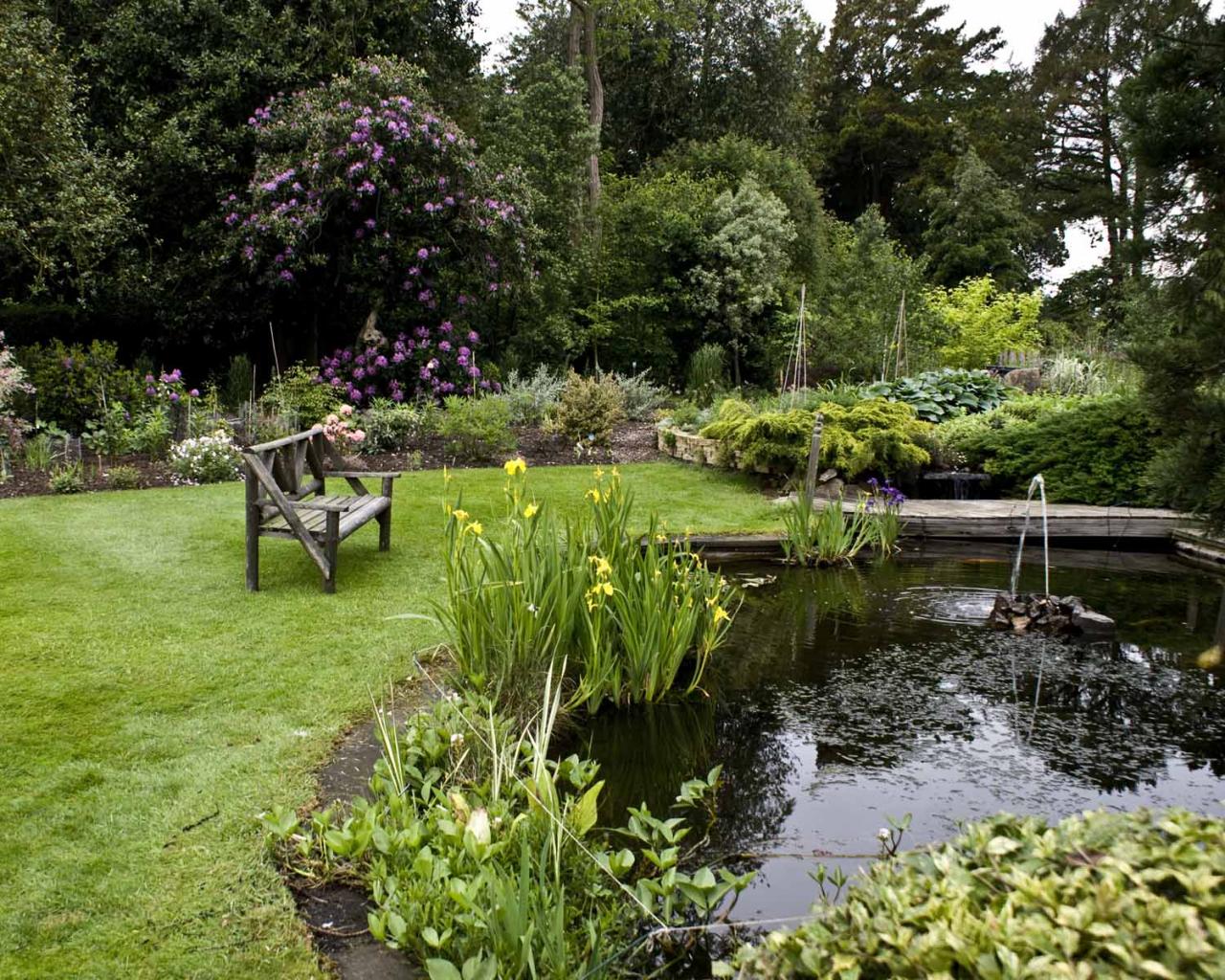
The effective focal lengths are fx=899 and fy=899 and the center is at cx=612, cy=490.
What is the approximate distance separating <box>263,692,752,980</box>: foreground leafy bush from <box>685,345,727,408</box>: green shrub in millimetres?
10692

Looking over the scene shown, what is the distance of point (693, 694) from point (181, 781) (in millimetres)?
2136

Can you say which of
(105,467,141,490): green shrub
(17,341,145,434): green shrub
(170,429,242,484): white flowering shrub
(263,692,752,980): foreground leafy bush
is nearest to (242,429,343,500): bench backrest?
(170,429,242,484): white flowering shrub

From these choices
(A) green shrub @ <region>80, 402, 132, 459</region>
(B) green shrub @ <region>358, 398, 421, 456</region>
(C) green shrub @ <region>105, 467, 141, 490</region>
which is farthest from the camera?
(B) green shrub @ <region>358, 398, 421, 456</region>

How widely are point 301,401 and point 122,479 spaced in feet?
7.84

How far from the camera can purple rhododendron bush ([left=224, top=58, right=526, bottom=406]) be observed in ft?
38.9

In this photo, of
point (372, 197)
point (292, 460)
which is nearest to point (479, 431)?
point (292, 460)

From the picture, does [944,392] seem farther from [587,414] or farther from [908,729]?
[908,729]

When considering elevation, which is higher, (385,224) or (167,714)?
(385,224)

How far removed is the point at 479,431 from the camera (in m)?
9.62

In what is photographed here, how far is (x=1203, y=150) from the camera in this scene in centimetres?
434

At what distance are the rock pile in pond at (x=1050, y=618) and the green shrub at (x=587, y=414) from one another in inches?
230

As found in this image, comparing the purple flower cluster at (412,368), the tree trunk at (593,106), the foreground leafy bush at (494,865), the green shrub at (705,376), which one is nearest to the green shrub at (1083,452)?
the green shrub at (705,376)

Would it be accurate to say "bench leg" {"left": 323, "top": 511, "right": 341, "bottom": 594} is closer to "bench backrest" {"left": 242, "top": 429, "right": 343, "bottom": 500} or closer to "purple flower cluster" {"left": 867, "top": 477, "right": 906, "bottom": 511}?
"bench backrest" {"left": 242, "top": 429, "right": 343, "bottom": 500}

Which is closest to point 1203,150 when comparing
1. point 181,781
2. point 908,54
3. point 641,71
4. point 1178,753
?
point 1178,753
